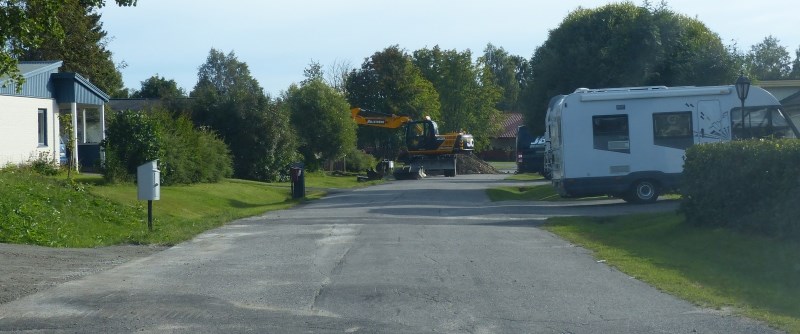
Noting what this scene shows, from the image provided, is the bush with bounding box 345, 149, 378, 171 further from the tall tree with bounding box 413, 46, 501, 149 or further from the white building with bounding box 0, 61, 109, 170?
the white building with bounding box 0, 61, 109, 170

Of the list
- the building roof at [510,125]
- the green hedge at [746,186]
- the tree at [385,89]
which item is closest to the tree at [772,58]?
the building roof at [510,125]

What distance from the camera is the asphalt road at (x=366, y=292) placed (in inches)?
370

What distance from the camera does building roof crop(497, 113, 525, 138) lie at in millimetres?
111125

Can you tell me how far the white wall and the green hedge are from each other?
70.4 feet

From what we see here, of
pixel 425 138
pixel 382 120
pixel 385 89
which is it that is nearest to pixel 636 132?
pixel 425 138

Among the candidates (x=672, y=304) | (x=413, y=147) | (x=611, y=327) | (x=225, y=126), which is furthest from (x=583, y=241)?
(x=413, y=147)

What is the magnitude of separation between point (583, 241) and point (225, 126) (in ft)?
108

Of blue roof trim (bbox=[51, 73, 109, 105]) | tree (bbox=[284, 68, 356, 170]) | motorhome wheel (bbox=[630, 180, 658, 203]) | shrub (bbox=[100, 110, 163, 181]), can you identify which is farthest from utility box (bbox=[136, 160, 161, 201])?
tree (bbox=[284, 68, 356, 170])

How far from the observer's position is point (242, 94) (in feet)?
160

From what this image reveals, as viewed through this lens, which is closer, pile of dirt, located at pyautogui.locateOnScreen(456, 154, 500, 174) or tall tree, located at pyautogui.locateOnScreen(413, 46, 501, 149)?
pile of dirt, located at pyautogui.locateOnScreen(456, 154, 500, 174)

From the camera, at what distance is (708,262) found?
1487cm

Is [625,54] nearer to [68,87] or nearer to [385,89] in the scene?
[68,87]

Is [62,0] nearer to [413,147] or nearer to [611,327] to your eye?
[611,327]

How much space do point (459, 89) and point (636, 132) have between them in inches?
2768
